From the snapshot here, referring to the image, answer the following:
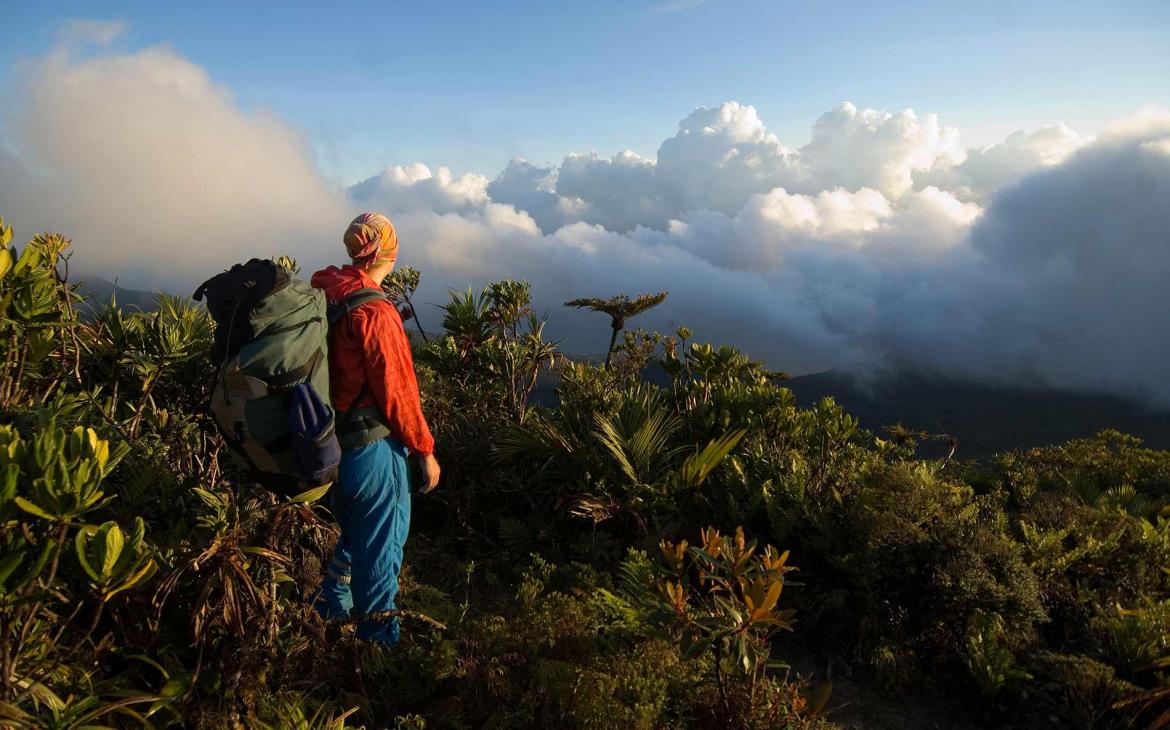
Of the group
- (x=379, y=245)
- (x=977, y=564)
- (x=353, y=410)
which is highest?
(x=379, y=245)

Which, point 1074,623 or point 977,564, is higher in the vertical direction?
point 977,564

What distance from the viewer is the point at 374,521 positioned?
300cm

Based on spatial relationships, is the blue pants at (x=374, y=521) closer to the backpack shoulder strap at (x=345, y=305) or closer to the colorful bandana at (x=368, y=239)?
the backpack shoulder strap at (x=345, y=305)

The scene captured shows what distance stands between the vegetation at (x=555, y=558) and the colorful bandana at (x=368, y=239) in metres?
1.19

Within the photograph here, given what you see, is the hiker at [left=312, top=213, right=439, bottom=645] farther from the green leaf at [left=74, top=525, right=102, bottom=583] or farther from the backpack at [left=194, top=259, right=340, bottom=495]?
the green leaf at [left=74, top=525, right=102, bottom=583]

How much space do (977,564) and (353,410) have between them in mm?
3430

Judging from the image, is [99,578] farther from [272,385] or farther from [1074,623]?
[1074,623]

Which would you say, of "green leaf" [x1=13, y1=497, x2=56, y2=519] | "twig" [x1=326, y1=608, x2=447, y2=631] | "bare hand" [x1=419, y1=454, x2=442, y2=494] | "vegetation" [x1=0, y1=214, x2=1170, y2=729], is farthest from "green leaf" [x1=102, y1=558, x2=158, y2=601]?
"bare hand" [x1=419, y1=454, x2=442, y2=494]

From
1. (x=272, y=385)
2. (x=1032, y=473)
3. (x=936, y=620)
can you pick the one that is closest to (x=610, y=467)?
(x=936, y=620)

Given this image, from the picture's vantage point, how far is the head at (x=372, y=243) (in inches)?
118

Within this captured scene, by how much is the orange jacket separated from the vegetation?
61cm

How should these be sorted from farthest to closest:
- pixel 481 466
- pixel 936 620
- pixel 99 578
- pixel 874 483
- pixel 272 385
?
1. pixel 481 466
2. pixel 874 483
3. pixel 936 620
4. pixel 272 385
5. pixel 99 578

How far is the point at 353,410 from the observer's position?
2.88m

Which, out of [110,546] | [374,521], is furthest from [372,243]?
[110,546]
